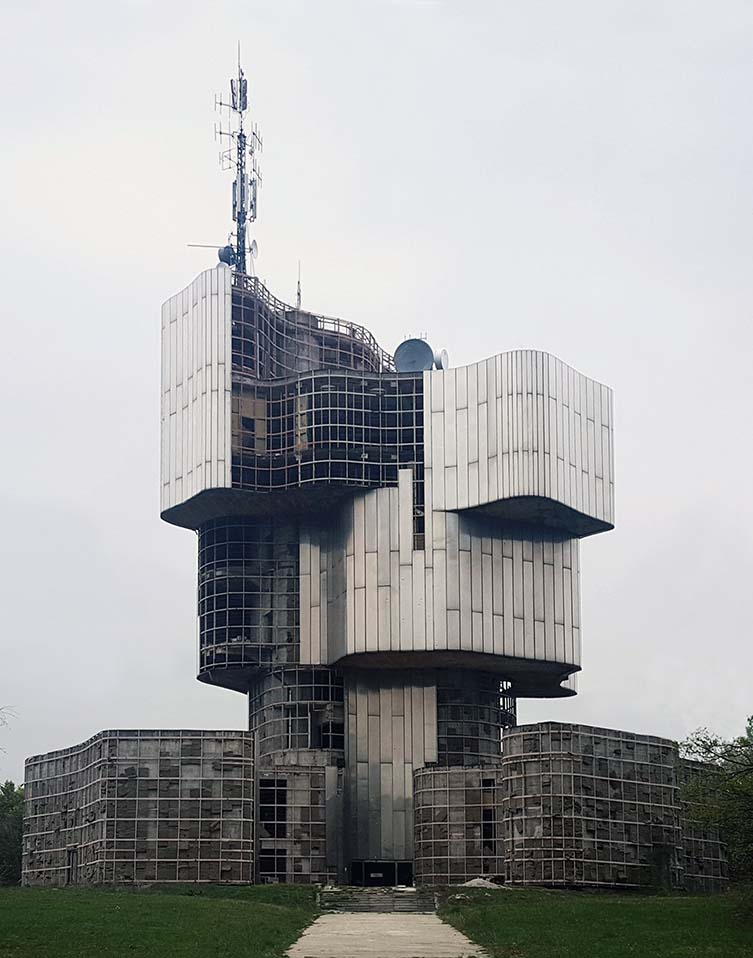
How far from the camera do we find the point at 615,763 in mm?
99938

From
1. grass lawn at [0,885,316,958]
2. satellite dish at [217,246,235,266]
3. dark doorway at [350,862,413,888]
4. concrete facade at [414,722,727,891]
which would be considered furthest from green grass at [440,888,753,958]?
satellite dish at [217,246,235,266]

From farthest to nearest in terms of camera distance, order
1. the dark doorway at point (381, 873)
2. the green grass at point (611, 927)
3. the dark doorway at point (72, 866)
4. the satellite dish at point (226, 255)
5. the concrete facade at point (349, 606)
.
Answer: the satellite dish at point (226, 255) < the dark doorway at point (381, 873) < the dark doorway at point (72, 866) < the concrete facade at point (349, 606) < the green grass at point (611, 927)

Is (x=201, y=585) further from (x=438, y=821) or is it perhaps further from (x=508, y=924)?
(x=508, y=924)

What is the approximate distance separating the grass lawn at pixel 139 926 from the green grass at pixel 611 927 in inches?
294

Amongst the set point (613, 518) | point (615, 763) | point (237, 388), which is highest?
point (237, 388)

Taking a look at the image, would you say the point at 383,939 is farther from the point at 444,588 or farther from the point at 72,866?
the point at 444,588

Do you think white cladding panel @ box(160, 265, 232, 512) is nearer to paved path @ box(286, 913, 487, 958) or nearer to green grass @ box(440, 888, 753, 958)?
green grass @ box(440, 888, 753, 958)

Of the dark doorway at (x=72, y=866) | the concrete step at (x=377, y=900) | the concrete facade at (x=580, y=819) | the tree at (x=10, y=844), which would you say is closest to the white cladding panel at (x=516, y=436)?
the concrete facade at (x=580, y=819)

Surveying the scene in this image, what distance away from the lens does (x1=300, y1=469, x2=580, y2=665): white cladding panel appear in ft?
378

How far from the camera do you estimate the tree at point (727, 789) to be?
57.3 m

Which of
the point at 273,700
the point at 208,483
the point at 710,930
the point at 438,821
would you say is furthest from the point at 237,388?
the point at 710,930

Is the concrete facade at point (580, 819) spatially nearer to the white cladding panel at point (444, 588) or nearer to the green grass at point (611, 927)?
the white cladding panel at point (444, 588)

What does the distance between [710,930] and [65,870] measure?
6385 centimetres

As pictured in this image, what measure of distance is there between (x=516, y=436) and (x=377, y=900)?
1542 inches
